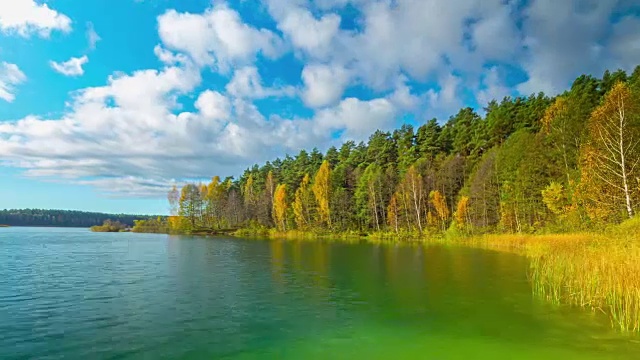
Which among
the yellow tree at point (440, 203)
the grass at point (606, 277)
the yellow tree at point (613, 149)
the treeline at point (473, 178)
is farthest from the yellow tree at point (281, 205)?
the grass at point (606, 277)

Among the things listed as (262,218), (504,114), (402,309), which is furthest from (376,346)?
(262,218)

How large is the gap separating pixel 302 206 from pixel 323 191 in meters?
8.63

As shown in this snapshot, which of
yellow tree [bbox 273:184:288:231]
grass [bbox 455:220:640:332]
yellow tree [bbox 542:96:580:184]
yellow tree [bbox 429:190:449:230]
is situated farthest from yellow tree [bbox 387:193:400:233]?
grass [bbox 455:220:640:332]

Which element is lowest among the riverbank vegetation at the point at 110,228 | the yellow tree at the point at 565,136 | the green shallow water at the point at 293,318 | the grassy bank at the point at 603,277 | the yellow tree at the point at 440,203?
the green shallow water at the point at 293,318

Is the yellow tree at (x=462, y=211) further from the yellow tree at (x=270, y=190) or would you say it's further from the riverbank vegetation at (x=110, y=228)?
the riverbank vegetation at (x=110, y=228)

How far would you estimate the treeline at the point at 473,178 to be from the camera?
2788cm

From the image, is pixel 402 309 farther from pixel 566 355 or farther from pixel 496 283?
pixel 496 283

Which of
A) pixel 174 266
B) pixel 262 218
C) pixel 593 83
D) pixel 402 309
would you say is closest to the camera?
pixel 402 309

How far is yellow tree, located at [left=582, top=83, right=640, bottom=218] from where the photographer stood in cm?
2630

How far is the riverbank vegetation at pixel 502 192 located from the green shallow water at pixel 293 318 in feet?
7.74

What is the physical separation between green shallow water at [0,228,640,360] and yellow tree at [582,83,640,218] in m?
10.1

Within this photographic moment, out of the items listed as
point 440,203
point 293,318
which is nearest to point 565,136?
point 440,203

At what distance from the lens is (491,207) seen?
52938mm

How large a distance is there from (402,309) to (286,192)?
255ft
